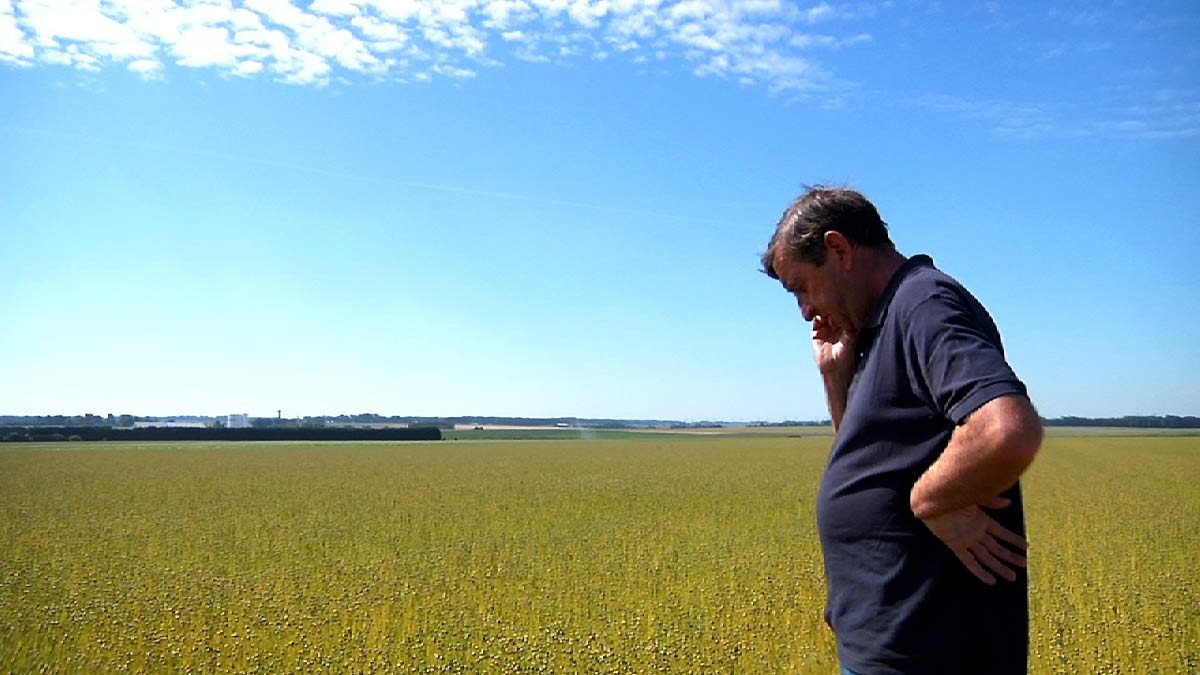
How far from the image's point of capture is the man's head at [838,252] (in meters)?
2.47

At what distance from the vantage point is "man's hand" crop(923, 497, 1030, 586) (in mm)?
2141

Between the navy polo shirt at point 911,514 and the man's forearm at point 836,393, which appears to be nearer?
the navy polo shirt at point 911,514

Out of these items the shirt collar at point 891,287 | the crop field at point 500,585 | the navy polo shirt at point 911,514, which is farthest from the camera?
the crop field at point 500,585

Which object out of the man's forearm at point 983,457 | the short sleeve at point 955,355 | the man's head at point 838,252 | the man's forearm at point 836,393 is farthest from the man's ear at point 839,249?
the man's forearm at point 983,457

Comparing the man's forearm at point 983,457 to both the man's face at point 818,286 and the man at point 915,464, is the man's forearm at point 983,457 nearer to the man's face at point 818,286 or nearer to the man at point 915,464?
the man at point 915,464

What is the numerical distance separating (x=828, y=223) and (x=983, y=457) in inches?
27.9

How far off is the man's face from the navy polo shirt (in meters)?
0.16

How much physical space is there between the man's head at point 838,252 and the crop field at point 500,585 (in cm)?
437

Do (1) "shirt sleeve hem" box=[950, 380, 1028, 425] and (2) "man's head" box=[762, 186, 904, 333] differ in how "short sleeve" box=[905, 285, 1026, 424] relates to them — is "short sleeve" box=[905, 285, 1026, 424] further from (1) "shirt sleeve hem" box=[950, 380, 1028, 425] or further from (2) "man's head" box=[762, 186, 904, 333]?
(2) "man's head" box=[762, 186, 904, 333]

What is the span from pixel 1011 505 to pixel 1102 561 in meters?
10.1

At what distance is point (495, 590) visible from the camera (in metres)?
9.33

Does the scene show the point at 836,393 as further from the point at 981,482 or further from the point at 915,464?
the point at 981,482

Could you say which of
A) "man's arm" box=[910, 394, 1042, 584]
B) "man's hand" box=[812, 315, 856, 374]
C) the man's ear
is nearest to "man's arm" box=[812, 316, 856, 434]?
"man's hand" box=[812, 315, 856, 374]

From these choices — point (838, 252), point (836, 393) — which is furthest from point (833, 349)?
point (838, 252)
